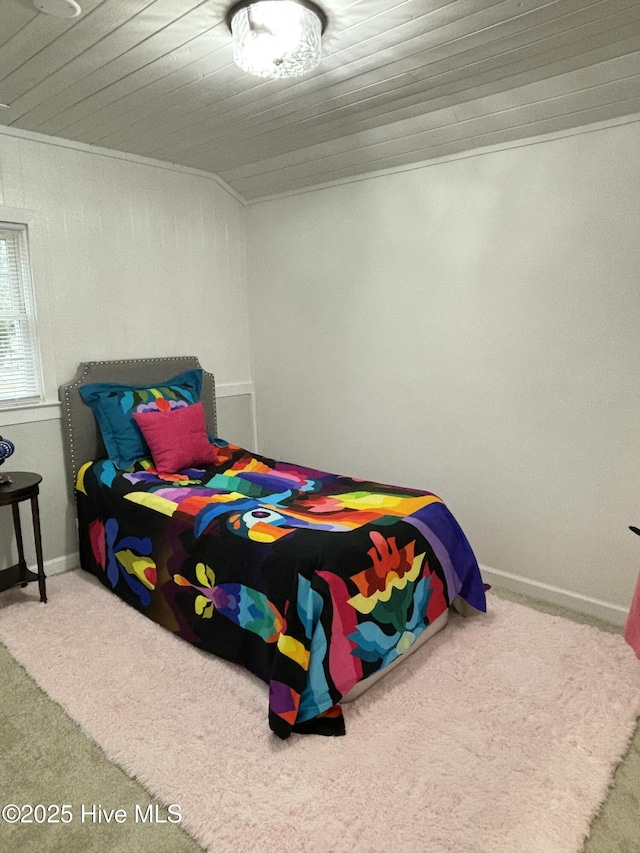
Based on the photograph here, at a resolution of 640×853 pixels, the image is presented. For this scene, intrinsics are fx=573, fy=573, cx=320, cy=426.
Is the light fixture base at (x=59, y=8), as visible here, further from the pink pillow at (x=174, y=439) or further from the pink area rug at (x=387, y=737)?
the pink area rug at (x=387, y=737)

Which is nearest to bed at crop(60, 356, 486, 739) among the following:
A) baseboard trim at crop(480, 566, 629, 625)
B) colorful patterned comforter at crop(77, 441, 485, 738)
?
colorful patterned comforter at crop(77, 441, 485, 738)

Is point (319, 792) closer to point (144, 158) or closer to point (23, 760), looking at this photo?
point (23, 760)

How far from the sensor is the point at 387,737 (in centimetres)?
197

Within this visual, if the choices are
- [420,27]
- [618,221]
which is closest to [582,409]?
[618,221]

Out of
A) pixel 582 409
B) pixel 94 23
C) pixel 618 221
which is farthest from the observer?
pixel 582 409

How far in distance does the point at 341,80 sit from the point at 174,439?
1894 mm

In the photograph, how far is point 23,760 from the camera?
188 centimetres

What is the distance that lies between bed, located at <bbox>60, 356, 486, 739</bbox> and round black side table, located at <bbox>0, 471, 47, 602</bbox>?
0.97 ft

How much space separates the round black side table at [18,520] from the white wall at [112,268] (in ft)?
0.45

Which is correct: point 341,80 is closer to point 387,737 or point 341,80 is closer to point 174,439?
point 174,439

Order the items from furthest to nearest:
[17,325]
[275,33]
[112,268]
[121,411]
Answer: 1. [112,268]
2. [121,411]
3. [17,325]
4. [275,33]

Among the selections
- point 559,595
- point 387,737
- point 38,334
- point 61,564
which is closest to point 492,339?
point 559,595

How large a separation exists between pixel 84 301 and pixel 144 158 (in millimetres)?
939

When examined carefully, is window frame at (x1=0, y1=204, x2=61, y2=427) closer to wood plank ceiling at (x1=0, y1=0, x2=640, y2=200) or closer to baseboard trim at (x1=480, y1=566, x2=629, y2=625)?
wood plank ceiling at (x1=0, y1=0, x2=640, y2=200)
